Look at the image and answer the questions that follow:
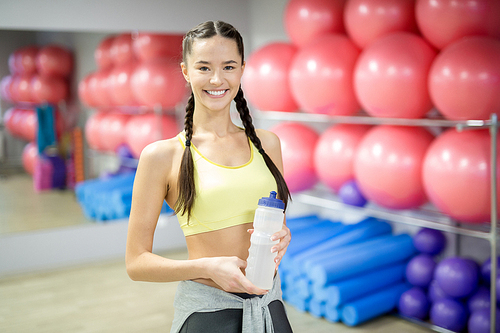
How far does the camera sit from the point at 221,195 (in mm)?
1132

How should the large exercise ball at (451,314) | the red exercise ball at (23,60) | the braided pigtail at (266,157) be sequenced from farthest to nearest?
1. the red exercise ball at (23,60)
2. the large exercise ball at (451,314)
3. the braided pigtail at (266,157)

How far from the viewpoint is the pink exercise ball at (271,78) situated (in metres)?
3.16

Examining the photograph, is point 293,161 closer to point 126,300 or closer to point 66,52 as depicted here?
point 126,300

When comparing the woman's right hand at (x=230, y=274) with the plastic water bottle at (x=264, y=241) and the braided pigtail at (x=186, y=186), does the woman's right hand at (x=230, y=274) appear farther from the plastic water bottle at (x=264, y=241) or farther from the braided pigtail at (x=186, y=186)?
the braided pigtail at (x=186, y=186)

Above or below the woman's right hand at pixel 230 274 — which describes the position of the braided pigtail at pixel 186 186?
above

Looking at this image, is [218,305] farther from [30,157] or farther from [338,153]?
[30,157]

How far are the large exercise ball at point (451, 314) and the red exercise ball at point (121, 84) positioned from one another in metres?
2.75

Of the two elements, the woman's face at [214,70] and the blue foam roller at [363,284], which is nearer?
the woman's face at [214,70]

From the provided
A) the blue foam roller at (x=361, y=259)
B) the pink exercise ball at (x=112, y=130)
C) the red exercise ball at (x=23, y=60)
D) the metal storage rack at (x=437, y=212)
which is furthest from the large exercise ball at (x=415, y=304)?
the red exercise ball at (x=23, y=60)

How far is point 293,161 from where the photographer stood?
3.14 meters

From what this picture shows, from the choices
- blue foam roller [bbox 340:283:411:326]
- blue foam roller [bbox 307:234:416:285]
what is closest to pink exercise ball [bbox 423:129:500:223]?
blue foam roller [bbox 307:234:416:285]

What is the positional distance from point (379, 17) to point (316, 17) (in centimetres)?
48

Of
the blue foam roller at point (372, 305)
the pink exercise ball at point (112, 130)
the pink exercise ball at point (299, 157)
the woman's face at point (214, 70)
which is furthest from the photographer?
the pink exercise ball at point (112, 130)

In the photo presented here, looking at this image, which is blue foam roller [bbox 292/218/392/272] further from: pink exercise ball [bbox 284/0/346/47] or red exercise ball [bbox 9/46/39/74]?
red exercise ball [bbox 9/46/39/74]
